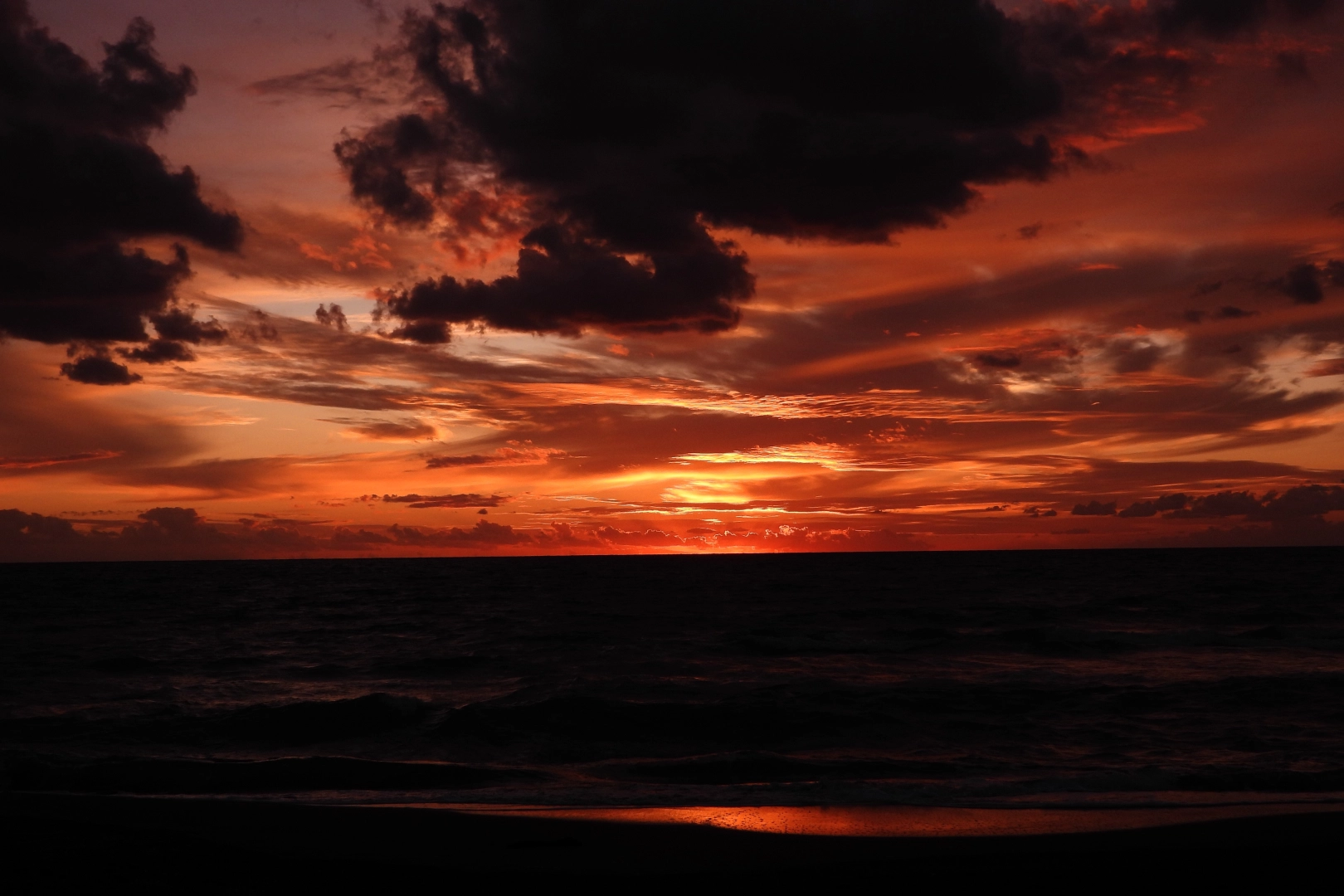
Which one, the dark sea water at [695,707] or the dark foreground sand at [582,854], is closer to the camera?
the dark foreground sand at [582,854]

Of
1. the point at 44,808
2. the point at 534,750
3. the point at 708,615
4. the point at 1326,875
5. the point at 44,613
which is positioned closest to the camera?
the point at 1326,875

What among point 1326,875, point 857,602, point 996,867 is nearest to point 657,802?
point 996,867

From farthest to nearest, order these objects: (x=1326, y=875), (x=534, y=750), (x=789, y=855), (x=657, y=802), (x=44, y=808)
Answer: (x=534, y=750) → (x=657, y=802) → (x=44, y=808) → (x=789, y=855) → (x=1326, y=875)

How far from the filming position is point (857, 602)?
199 feet

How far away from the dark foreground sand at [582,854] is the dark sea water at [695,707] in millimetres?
1938

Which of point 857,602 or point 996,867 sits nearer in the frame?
point 996,867

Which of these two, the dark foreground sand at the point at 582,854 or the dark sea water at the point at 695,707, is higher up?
the dark foreground sand at the point at 582,854

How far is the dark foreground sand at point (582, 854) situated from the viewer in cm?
951

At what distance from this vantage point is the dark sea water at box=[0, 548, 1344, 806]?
15141mm

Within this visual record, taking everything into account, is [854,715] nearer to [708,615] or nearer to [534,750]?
[534,750]

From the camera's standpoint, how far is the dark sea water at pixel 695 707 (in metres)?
15.1

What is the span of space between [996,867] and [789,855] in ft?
7.42

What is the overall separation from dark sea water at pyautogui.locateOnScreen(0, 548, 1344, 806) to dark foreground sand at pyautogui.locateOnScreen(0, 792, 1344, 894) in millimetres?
1938

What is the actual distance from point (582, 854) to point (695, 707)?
1175 centimetres
